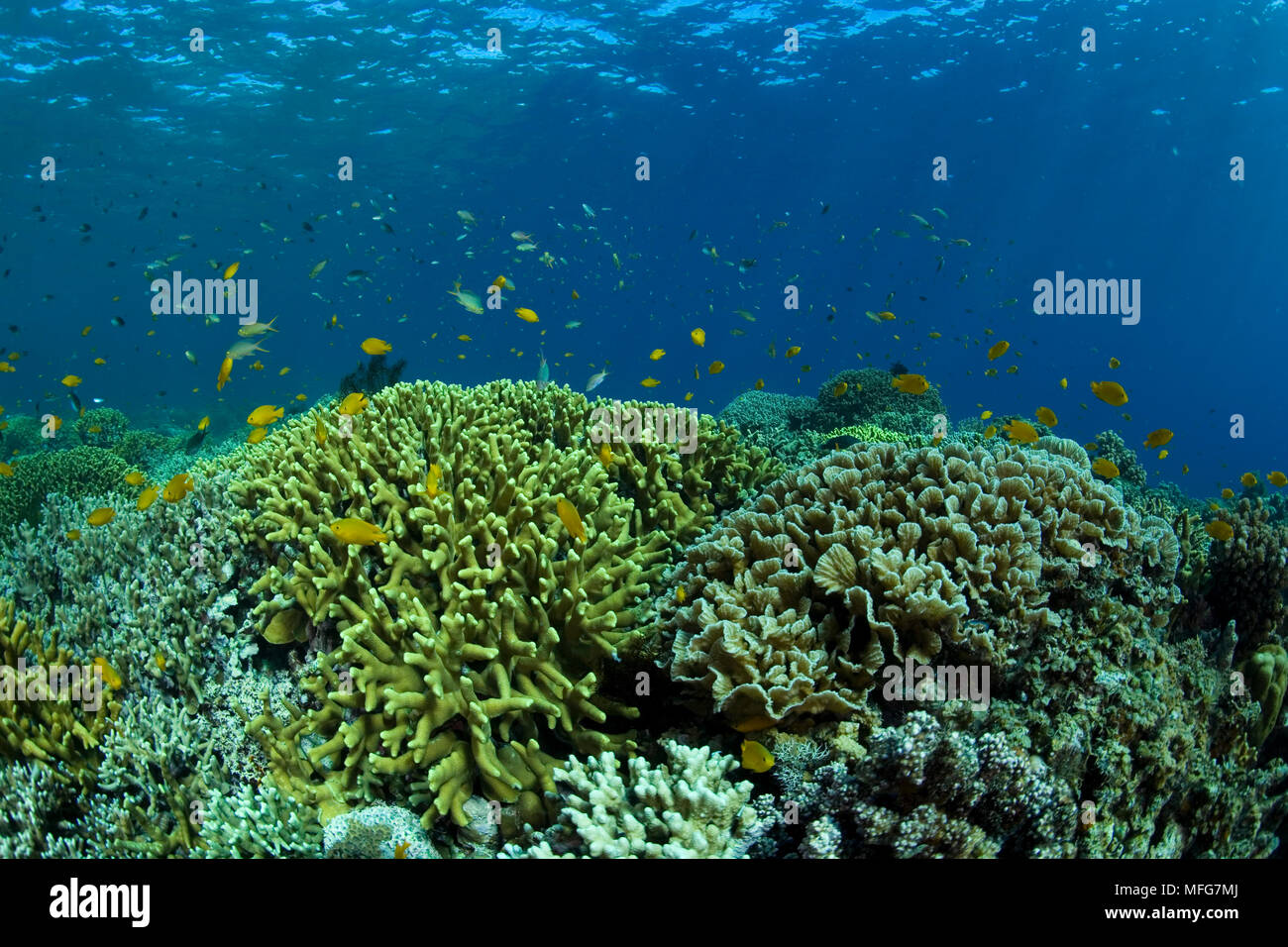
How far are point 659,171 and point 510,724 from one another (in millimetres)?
57730

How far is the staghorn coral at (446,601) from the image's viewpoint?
3756mm

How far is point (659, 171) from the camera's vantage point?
54375 millimetres

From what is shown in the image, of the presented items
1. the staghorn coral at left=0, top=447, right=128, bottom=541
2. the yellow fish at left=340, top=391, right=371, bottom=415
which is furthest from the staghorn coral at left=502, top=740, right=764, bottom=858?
the staghorn coral at left=0, top=447, right=128, bottom=541

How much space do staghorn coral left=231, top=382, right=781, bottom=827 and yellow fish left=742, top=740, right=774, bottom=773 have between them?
3.10ft

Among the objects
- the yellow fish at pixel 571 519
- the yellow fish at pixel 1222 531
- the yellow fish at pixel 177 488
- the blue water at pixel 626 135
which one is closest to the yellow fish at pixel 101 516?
the yellow fish at pixel 177 488

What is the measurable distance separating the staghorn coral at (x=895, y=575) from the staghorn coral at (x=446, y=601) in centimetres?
69

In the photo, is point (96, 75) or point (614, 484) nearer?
point (614, 484)

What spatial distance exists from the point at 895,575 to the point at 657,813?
1.96 metres

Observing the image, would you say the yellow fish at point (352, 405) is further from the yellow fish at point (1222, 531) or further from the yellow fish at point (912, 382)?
the yellow fish at point (1222, 531)

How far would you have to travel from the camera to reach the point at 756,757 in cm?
334

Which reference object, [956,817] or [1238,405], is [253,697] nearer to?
[956,817]

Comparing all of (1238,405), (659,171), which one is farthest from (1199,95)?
(1238,405)

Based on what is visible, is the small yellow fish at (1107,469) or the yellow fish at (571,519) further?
the small yellow fish at (1107,469)

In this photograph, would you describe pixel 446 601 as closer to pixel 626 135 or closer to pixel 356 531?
pixel 356 531
